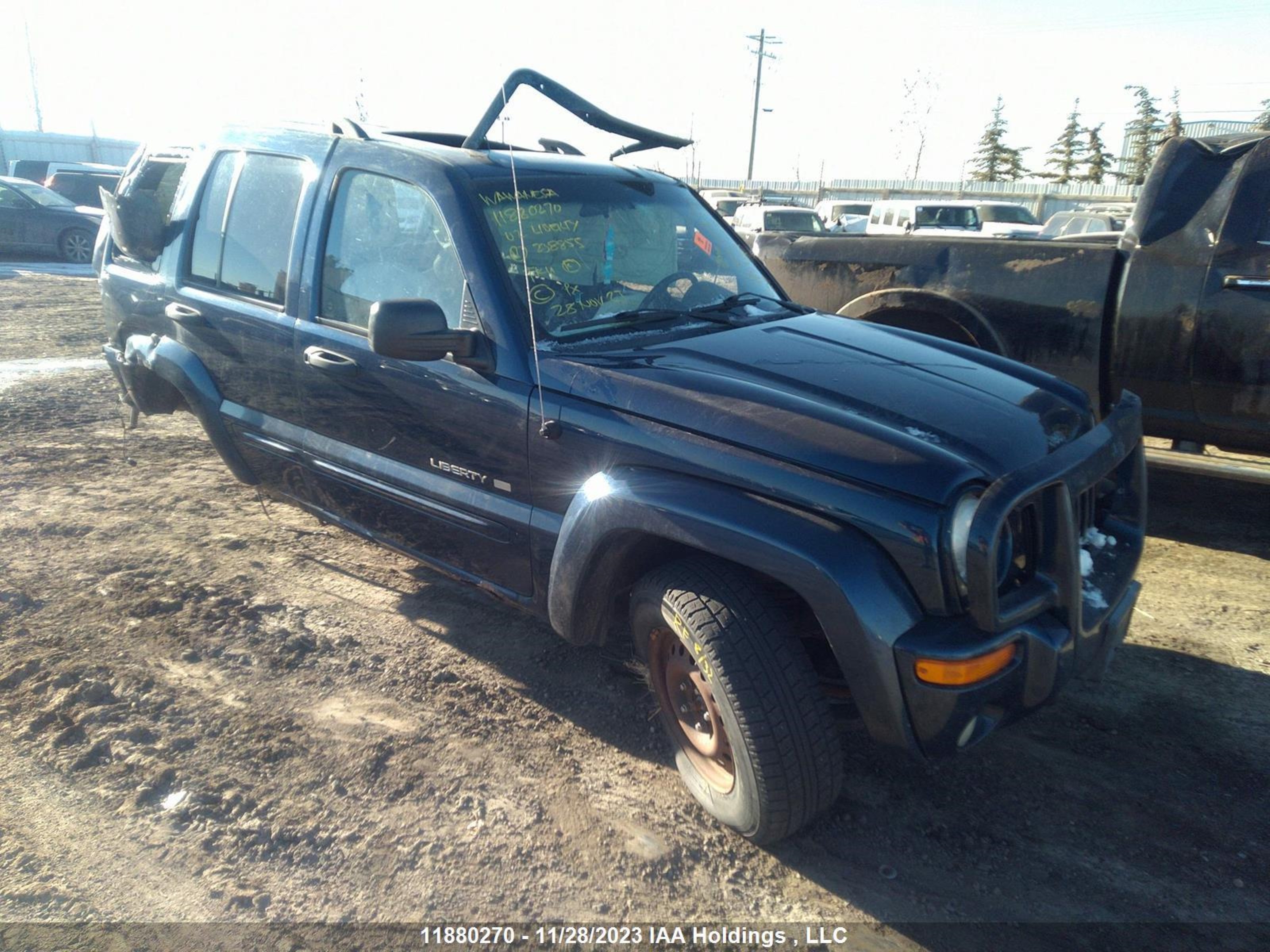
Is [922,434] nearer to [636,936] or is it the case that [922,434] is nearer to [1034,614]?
[1034,614]

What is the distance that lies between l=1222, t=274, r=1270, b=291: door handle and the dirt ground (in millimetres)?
1383

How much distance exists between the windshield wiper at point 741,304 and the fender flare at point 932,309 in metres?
1.17

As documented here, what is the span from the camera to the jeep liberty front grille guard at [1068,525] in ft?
7.17

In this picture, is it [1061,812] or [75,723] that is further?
[75,723]

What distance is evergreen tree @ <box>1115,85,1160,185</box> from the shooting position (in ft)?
114

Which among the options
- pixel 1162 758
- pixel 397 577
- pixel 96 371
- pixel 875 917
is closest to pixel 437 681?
pixel 397 577

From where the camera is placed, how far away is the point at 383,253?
11.2 ft

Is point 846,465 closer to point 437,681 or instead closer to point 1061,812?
point 1061,812

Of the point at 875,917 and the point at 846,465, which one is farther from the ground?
the point at 846,465

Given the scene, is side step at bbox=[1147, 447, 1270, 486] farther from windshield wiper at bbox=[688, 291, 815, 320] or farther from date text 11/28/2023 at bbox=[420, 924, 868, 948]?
date text 11/28/2023 at bbox=[420, 924, 868, 948]

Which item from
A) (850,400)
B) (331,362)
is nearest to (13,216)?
(331,362)

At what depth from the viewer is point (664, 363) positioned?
113 inches

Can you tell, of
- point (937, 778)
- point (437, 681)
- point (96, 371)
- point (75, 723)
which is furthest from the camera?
point (96, 371)

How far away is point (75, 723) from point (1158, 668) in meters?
4.04
